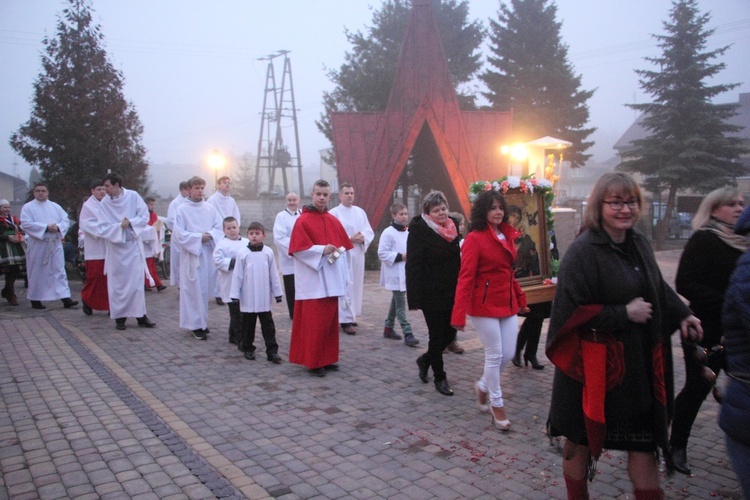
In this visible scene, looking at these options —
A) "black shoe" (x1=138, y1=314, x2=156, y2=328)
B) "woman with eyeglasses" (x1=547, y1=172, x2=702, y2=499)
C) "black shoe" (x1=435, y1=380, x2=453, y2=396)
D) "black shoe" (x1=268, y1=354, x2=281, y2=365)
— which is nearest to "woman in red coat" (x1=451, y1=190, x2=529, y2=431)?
"black shoe" (x1=435, y1=380, x2=453, y2=396)

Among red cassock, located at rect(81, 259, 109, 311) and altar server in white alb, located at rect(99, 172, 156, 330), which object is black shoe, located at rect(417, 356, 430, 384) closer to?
altar server in white alb, located at rect(99, 172, 156, 330)

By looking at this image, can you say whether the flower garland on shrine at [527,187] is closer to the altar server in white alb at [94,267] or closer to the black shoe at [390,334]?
the black shoe at [390,334]

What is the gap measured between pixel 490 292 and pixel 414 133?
10.4m

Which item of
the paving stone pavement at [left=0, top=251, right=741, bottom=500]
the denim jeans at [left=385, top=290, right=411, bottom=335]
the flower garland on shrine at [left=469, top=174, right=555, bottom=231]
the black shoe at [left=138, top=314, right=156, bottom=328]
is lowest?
the paving stone pavement at [left=0, top=251, right=741, bottom=500]

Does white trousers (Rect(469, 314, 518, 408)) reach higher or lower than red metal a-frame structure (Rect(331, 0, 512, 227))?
lower

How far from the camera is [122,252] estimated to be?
942 centimetres

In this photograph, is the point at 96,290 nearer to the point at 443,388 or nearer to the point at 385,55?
the point at 443,388

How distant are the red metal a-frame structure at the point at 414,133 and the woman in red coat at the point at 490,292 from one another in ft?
32.5

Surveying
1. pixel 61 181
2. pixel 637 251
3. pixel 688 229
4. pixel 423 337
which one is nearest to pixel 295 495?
pixel 637 251

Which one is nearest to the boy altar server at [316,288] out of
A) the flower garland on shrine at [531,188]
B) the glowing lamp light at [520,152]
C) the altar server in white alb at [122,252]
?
the flower garland on shrine at [531,188]

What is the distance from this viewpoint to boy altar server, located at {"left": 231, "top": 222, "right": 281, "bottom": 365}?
7.30 metres

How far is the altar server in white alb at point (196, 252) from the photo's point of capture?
863 cm

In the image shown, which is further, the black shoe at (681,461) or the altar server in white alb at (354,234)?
the altar server in white alb at (354,234)

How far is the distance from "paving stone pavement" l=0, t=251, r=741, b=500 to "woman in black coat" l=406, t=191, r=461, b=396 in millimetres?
415
